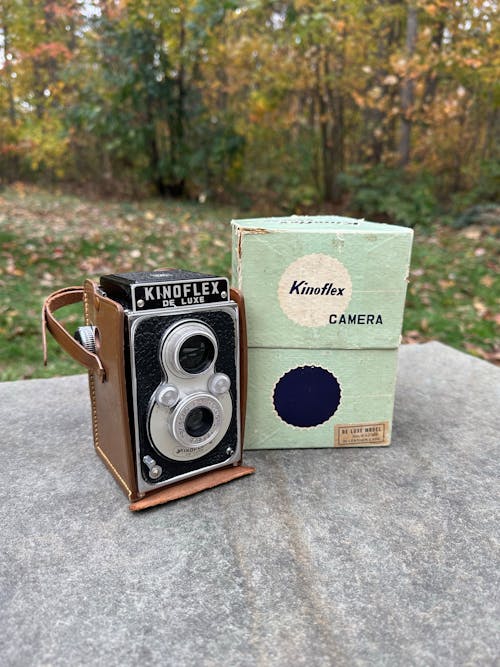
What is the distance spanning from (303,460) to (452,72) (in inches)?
236

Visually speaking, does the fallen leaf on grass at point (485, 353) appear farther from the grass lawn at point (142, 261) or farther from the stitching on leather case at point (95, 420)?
the stitching on leather case at point (95, 420)

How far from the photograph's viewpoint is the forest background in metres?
5.32

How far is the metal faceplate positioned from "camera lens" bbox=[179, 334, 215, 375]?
0.02 meters

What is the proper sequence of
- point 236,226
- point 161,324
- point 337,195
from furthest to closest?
point 337,195 → point 236,226 → point 161,324

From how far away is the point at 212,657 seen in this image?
2.78 ft

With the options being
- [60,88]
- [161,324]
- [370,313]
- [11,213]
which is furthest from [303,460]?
[60,88]

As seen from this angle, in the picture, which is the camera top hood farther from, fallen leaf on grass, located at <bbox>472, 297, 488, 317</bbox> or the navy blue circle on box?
fallen leaf on grass, located at <bbox>472, 297, 488, 317</bbox>

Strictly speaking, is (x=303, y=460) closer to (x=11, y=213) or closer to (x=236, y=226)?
(x=236, y=226)

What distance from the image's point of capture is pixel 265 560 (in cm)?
106

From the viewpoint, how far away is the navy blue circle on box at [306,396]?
56.9 inches

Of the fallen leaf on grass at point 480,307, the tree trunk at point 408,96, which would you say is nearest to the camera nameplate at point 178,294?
the fallen leaf on grass at point 480,307

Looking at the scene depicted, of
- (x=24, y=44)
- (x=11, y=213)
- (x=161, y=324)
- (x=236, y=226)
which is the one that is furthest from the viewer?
(x=24, y=44)

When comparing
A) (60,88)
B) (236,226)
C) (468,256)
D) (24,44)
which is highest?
(24,44)

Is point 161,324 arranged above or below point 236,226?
below
